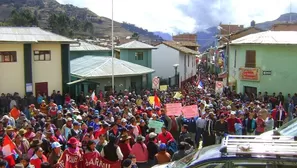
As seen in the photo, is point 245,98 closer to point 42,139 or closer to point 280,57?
point 280,57

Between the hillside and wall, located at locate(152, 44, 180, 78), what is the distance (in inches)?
1826

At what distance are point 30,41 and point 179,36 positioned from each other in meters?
66.5

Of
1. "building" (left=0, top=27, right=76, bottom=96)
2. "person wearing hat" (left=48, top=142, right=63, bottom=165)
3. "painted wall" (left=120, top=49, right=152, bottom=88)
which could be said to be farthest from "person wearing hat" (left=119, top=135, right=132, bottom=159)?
"painted wall" (left=120, top=49, right=152, bottom=88)

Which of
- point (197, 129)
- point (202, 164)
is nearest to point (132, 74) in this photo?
point (197, 129)

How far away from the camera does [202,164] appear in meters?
6.00

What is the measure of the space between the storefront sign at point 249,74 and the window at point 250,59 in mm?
541

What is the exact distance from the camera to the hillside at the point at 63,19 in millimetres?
98250

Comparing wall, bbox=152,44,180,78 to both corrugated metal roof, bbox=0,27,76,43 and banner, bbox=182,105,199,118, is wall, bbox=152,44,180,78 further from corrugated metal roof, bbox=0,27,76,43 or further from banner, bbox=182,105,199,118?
banner, bbox=182,105,199,118

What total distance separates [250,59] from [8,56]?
17.8 m

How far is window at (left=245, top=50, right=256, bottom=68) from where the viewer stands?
2886 centimetres

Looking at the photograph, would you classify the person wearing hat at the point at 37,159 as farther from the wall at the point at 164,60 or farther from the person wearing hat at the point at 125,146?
the wall at the point at 164,60

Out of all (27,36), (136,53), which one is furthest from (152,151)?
(136,53)

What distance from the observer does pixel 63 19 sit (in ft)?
Result: 330

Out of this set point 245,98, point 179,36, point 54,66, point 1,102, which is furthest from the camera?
point 179,36
